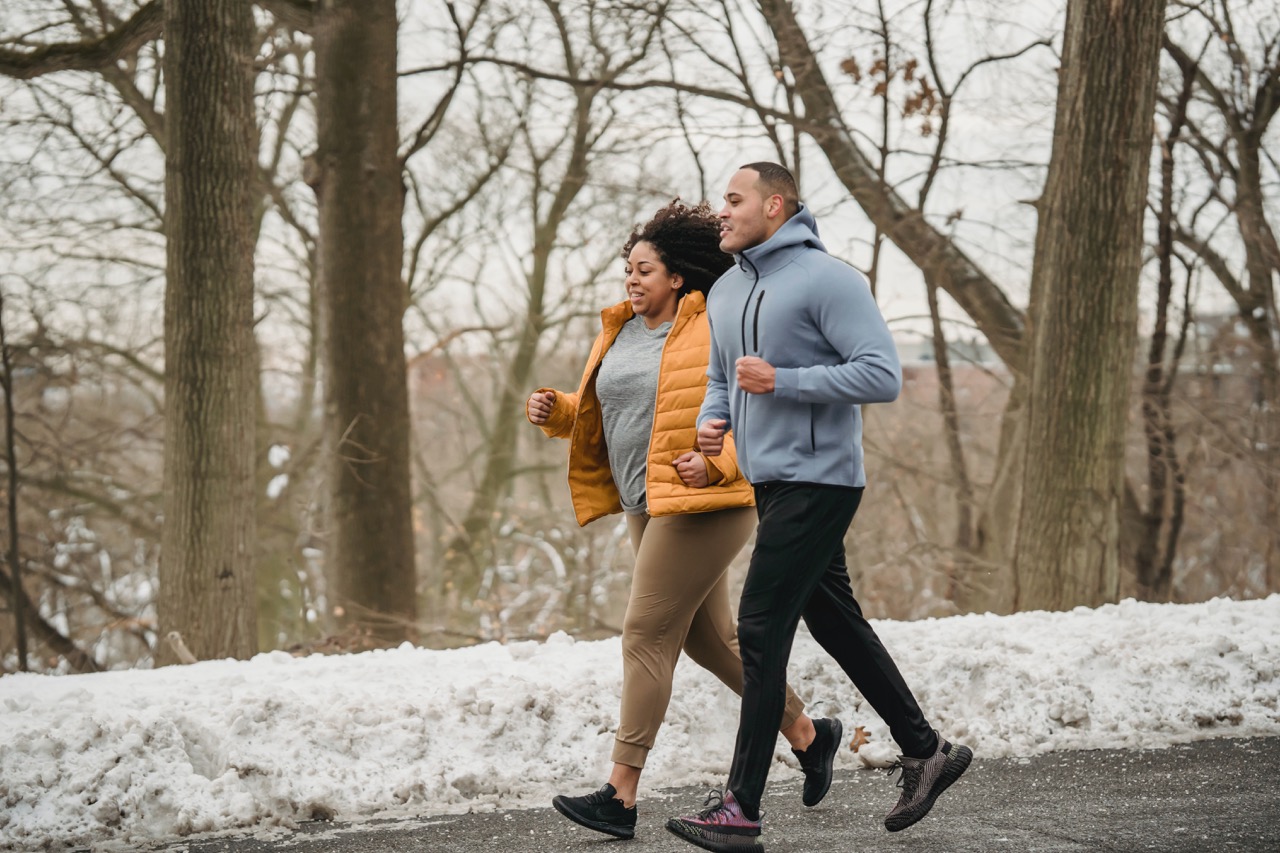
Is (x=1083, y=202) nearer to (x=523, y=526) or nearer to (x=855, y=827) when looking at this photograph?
(x=855, y=827)

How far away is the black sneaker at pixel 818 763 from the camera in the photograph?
15.3 feet

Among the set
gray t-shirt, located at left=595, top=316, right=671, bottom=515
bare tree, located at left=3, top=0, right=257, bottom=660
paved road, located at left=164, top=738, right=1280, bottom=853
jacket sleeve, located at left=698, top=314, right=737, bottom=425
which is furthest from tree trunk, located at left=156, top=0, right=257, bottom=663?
jacket sleeve, located at left=698, top=314, right=737, bottom=425

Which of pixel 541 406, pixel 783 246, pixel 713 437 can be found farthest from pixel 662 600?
pixel 783 246

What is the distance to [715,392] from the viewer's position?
4332mm

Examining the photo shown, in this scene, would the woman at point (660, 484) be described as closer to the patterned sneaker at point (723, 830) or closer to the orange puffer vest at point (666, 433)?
the orange puffer vest at point (666, 433)

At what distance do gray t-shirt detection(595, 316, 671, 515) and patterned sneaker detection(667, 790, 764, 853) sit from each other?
1133 millimetres

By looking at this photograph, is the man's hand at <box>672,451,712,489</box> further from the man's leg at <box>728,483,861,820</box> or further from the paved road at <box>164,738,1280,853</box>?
the paved road at <box>164,738,1280,853</box>

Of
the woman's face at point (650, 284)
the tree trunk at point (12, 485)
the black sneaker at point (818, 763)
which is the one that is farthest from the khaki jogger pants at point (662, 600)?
the tree trunk at point (12, 485)

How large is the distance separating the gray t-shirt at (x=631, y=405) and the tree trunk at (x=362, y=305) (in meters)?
6.30

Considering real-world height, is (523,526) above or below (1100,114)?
below

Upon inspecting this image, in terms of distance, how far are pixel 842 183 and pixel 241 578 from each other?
28.1 ft

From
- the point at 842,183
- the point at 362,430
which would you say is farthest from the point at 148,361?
the point at 842,183

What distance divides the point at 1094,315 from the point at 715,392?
5.02 meters

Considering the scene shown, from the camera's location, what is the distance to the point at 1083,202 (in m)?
8.55
